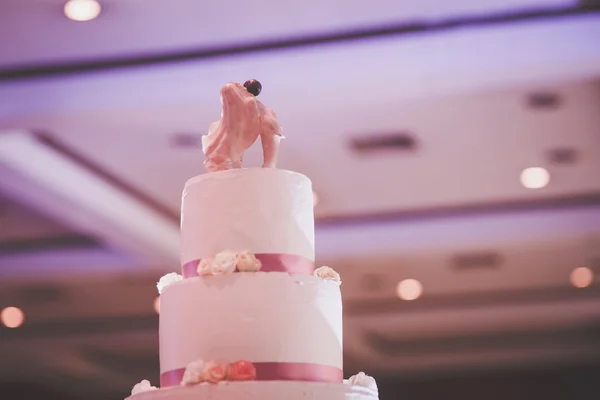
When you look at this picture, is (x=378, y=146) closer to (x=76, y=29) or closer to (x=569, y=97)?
(x=569, y=97)

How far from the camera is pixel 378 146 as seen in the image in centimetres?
727

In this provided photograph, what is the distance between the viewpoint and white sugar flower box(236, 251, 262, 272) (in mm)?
3105

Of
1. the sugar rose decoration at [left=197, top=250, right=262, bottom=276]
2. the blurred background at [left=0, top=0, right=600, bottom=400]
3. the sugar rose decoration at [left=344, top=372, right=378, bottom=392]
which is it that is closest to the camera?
the sugar rose decoration at [left=197, top=250, right=262, bottom=276]

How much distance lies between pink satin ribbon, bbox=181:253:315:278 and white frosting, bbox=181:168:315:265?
0.06ft

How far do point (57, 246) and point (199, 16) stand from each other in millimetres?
4670

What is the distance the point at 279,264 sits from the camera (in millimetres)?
3191

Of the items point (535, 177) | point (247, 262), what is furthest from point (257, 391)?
point (535, 177)

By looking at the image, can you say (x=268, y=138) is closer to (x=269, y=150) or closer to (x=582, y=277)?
(x=269, y=150)

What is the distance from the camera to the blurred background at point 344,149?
559 centimetres

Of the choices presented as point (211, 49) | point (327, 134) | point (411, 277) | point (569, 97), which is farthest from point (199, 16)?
point (411, 277)

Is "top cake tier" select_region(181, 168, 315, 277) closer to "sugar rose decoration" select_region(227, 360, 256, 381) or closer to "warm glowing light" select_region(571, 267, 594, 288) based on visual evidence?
"sugar rose decoration" select_region(227, 360, 256, 381)

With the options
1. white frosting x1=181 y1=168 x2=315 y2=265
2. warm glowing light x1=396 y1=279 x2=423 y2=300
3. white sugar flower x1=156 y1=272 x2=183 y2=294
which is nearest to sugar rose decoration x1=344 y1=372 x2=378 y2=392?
white frosting x1=181 y1=168 x2=315 y2=265

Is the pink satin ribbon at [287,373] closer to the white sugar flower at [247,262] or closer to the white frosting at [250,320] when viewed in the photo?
the white frosting at [250,320]

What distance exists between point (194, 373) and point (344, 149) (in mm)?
4488
